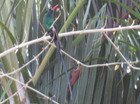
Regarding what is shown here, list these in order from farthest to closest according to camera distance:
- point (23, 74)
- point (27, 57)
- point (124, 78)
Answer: point (124, 78) → point (27, 57) → point (23, 74)

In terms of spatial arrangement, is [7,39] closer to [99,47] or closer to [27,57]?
[27,57]

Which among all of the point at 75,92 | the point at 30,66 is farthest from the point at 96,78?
the point at 30,66

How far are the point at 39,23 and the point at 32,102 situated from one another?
0.26 m

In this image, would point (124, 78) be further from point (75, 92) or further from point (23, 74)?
point (23, 74)

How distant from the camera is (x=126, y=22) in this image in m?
1.03

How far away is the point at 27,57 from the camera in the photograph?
1079mm

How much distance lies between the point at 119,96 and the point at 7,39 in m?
0.39

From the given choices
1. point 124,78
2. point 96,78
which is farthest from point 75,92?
point 124,78

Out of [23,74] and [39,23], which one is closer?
[23,74]

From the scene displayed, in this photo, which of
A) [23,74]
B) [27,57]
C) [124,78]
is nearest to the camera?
[23,74]

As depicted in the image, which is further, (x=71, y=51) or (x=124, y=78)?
(x=124, y=78)

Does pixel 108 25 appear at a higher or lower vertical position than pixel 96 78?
higher

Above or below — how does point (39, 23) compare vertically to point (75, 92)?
above

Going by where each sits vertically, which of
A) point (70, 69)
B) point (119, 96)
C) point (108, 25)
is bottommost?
point (119, 96)
